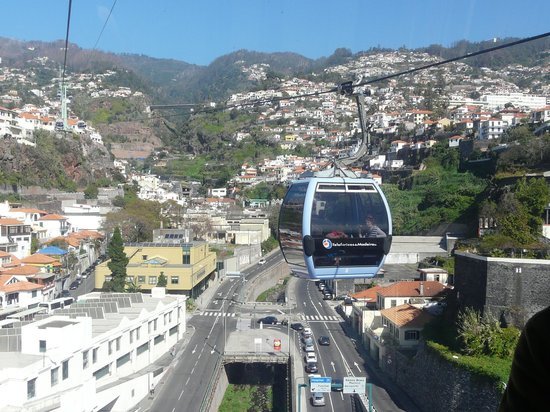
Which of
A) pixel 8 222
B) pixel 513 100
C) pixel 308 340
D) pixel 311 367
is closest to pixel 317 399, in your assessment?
pixel 311 367

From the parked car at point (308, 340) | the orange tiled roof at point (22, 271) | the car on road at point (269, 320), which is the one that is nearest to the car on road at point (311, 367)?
the parked car at point (308, 340)

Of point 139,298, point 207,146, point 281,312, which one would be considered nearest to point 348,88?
point 139,298

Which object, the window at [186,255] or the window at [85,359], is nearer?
the window at [85,359]

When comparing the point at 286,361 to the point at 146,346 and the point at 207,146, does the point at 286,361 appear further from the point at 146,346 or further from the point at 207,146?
the point at 207,146

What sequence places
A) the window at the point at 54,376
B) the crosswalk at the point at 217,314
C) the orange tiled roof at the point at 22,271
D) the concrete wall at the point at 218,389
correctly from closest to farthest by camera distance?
the window at the point at 54,376, the concrete wall at the point at 218,389, the orange tiled roof at the point at 22,271, the crosswalk at the point at 217,314

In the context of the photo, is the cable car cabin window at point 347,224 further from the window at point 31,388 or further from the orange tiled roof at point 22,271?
the orange tiled roof at point 22,271

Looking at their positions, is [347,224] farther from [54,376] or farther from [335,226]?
[54,376]

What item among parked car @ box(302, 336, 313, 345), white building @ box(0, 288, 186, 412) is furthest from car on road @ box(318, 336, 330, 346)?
white building @ box(0, 288, 186, 412)

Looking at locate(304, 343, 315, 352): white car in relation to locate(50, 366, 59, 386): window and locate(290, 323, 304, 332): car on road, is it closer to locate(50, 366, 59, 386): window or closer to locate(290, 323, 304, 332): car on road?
locate(290, 323, 304, 332): car on road
